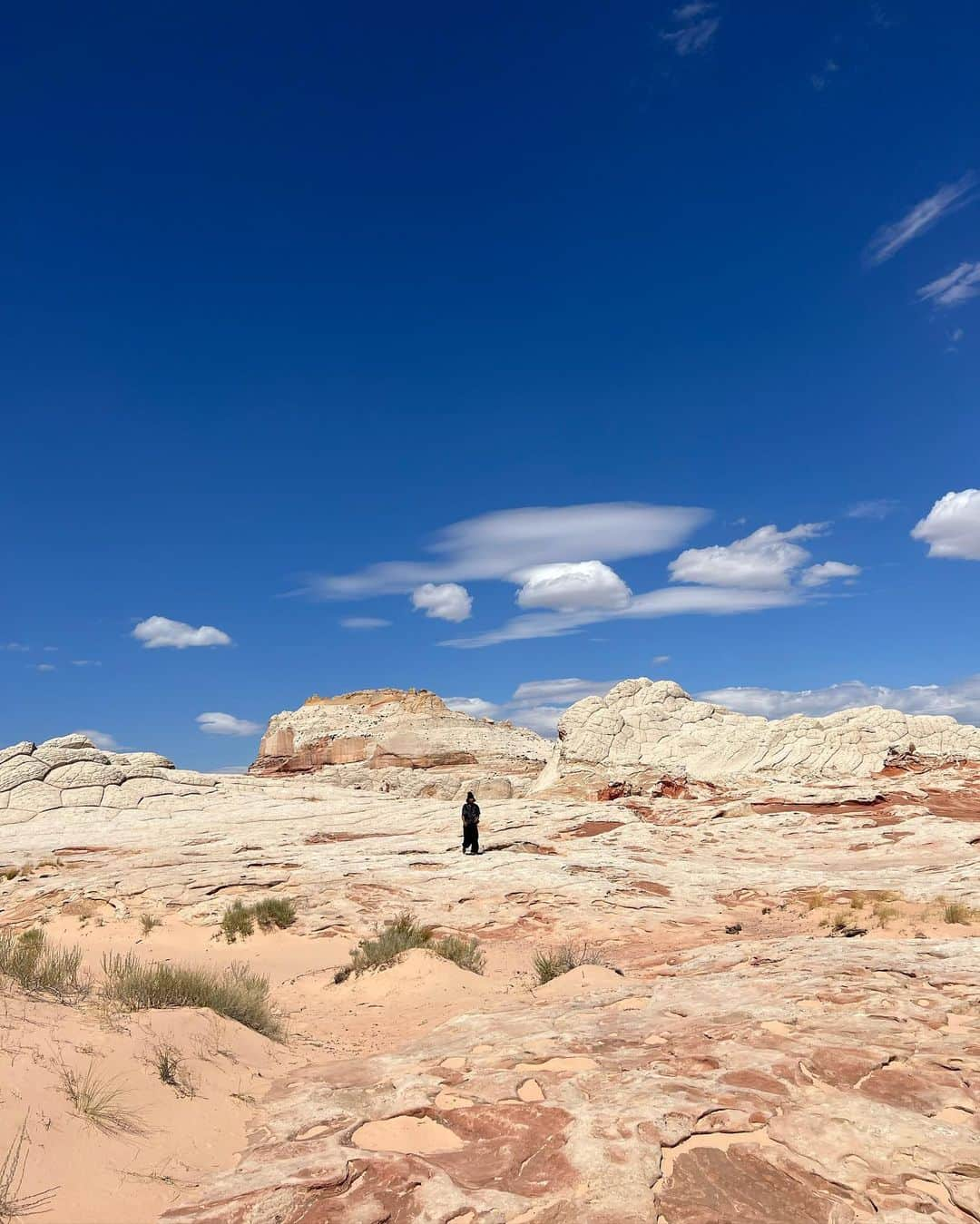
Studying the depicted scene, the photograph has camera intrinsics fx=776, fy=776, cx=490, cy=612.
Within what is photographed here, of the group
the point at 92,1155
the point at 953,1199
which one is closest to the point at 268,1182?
the point at 92,1155

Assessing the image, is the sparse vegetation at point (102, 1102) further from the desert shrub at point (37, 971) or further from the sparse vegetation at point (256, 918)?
the sparse vegetation at point (256, 918)

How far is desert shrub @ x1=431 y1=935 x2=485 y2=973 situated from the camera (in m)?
12.0

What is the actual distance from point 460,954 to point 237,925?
204 inches

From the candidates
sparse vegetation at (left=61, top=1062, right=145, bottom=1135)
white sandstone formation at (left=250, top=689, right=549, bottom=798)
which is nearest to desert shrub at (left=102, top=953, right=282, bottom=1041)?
sparse vegetation at (left=61, top=1062, right=145, bottom=1135)

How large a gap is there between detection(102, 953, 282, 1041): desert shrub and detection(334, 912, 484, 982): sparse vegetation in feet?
9.06

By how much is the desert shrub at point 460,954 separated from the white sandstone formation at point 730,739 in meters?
25.1

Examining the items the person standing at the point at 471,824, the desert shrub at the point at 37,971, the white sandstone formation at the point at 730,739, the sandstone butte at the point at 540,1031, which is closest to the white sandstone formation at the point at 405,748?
the white sandstone formation at the point at 730,739

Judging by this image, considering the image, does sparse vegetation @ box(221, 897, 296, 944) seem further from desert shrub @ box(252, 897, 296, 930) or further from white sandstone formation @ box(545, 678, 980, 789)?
white sandstone formation @ box(545, 678, 980, 789)

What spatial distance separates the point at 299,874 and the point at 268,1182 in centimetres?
1513

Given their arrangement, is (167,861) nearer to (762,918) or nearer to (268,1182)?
(762,918)

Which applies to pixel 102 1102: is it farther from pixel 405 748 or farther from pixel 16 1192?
pixel 405 748

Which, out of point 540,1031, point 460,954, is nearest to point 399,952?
point 460,954

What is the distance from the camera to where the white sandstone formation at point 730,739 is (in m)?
35.1

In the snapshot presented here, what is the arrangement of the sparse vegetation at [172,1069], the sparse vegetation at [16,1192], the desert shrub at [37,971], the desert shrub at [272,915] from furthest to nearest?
the desert shrub at [272,915] < the desert shrub at [37,971] < the sparse vegetation at [172,1069] < the sparse vegetation at [16,1192]
